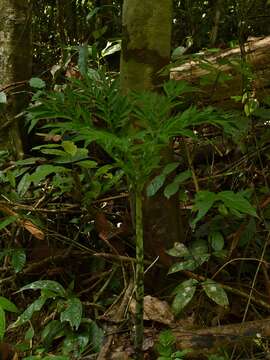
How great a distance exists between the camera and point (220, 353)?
1.47 meters

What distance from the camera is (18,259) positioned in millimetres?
2006

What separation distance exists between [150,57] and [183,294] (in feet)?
2.61

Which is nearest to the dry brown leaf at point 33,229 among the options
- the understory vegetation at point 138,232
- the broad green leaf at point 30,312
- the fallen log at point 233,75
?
the understory vegetation at point 138,232

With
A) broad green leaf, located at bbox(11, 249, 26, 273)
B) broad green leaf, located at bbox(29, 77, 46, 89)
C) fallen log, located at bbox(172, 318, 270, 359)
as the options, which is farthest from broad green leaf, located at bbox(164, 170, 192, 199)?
broad green leaf, located at bbox(29, 77, 46, 89)

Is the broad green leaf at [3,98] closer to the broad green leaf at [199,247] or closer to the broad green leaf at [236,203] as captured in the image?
the broad green leaf at [199,247]

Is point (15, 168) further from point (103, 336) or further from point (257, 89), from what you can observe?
point (257, 89)

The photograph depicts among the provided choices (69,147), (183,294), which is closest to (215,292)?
(183,294)

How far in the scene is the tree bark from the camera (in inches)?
69.2

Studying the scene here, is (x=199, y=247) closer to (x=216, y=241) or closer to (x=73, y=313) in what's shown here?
(x=216, y=241)

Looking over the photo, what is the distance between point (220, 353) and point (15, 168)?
52.1 inches

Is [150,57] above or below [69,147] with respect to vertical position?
above

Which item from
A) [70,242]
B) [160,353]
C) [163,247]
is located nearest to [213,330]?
[160,353]

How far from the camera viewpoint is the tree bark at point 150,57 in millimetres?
1757

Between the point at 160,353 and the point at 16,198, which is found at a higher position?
the point at 16,198
